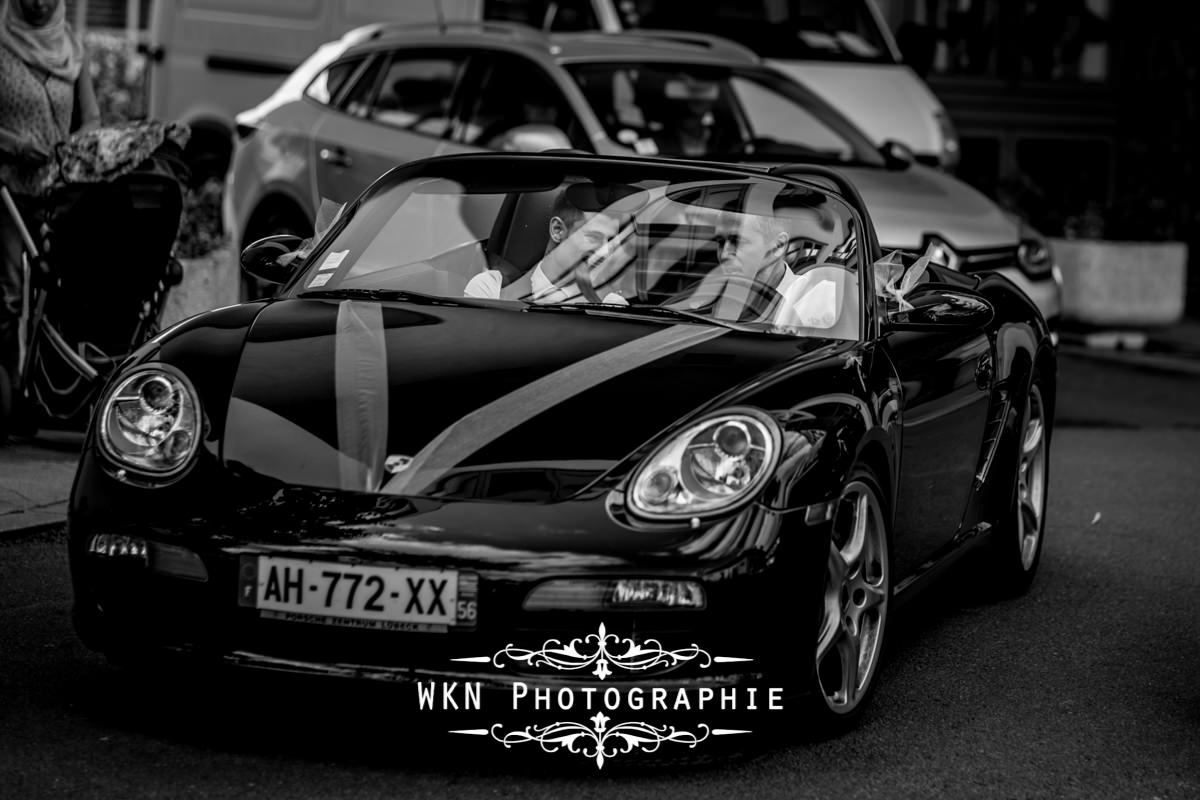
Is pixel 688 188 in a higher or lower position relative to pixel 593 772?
higher

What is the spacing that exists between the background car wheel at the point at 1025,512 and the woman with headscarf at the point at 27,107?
3904 millimetres

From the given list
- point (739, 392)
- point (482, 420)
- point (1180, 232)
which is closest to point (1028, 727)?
point (739, 392)

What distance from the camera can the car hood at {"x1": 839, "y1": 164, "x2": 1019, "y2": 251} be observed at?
10062 millimetres

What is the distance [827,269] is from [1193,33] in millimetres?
13870

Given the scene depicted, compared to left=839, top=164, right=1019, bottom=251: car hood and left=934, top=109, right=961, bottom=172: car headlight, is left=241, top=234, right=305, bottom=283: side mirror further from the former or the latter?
left=934, top=109, right=961, bottom=172: car headlight

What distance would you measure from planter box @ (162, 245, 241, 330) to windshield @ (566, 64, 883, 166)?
1965mm

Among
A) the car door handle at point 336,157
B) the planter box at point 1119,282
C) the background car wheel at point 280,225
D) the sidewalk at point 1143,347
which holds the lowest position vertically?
the sidewalk at point 1143,347

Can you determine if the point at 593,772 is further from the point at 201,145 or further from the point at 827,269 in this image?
the point at 201,145

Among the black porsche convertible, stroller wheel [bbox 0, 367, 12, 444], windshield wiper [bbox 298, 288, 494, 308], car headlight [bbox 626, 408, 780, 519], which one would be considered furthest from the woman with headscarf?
car headlight [bbox 626, 408, 780, 519]

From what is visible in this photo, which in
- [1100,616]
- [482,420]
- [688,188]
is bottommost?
[1100,616]

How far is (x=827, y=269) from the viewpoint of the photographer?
17.1 ft

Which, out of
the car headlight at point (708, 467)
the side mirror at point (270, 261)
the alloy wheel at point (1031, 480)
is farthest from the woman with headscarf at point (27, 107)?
the car headlight at point (708, 467)

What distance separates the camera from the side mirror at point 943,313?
5.23 metres

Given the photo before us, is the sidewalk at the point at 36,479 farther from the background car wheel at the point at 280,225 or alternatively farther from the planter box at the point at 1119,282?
the planter box at the point at 1119,282
